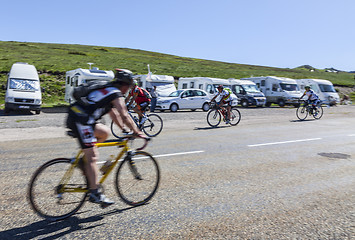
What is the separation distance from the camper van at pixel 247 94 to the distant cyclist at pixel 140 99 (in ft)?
57.8

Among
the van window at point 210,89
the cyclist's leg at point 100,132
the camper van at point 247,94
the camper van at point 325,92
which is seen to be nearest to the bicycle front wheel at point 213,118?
the cyclist's leg at point 100,132

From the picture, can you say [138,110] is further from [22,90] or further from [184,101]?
[184,101]

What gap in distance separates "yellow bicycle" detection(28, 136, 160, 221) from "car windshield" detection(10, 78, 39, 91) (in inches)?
642

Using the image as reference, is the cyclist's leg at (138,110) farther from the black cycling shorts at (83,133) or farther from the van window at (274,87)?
the van window at (274,87)

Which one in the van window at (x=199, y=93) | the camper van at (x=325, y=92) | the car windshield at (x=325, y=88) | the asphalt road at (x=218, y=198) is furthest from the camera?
the car windshield at (x=325, y=88)

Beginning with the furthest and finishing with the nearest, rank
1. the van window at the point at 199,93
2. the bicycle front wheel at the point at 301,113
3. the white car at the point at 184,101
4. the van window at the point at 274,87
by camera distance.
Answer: the van window at the point at 274,87 < the van window at the point at 199,93 < the white car at the point at 184,101 < the bicycle front wheel at the point at 301,113

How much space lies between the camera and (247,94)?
2680 centimetres

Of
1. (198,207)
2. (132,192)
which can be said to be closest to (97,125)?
(132,192)

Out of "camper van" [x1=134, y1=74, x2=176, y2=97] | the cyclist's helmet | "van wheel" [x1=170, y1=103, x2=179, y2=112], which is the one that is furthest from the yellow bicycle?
"camper van" [x1=134, y1=74, x2=176, y2=97]

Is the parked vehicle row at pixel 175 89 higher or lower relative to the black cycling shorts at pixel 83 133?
lower

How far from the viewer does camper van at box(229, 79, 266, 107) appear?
2646 cm

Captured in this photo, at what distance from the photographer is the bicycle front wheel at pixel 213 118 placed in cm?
1386

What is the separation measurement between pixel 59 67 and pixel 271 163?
46172 millimetres

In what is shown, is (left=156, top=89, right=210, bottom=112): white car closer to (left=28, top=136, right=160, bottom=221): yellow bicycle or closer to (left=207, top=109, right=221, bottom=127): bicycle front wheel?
(left=207, top=109, right=221, bottom=127): bicycle front wheel
